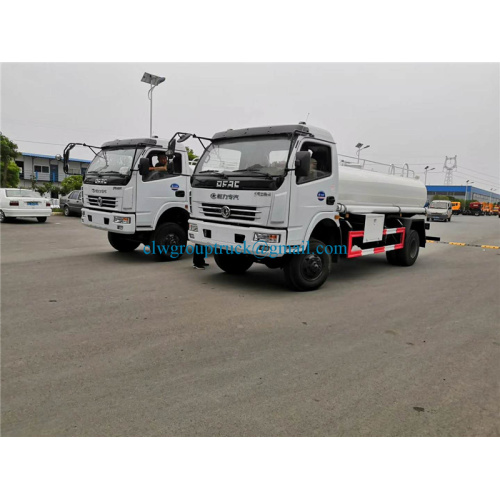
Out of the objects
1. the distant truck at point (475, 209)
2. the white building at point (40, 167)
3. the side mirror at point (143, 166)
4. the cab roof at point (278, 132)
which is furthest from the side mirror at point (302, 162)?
the distant truck at point (475, 209)

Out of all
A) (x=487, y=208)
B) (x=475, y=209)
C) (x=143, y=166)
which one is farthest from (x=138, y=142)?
(x=487, y=208)

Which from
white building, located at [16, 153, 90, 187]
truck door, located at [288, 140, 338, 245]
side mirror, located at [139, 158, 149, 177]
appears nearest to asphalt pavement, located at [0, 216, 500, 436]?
truck door, located at [288, 140, 338, 245]

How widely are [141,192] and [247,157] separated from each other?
122 inches

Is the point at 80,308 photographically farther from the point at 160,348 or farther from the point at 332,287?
the point at 332,287

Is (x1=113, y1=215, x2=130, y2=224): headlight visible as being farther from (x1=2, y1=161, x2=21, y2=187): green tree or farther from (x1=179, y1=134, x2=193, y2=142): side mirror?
(x1=2, y1=161, x2=21, y2=187): green tree

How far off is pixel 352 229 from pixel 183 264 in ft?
12.1

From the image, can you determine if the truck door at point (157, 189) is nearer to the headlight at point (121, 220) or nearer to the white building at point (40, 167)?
the headlight at point (121, 220)

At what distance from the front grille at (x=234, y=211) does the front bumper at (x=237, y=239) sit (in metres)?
0.16

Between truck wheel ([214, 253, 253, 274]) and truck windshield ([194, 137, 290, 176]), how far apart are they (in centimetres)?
172

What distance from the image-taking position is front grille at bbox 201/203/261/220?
629 centimetres

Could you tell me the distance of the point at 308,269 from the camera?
683 cm

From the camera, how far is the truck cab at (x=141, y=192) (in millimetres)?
8680

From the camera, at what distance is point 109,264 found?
349 inches

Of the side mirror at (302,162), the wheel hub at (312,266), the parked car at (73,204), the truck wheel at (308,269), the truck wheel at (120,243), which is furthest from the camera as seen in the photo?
the parked car at (73,204)
